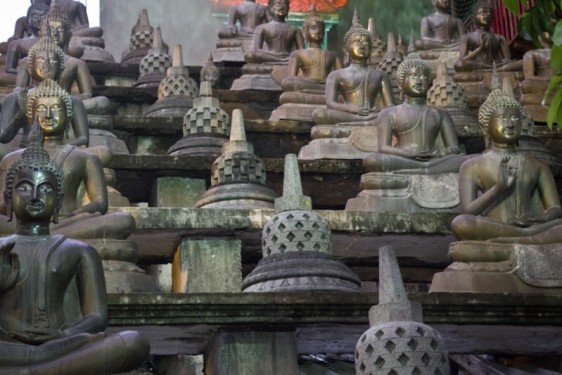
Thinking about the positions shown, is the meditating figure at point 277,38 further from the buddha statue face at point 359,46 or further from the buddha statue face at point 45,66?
the buddha statue face at point 45,66

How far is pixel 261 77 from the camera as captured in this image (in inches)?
707

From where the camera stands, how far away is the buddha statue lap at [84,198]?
10.6m

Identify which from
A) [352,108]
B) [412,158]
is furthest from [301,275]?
[352,108]

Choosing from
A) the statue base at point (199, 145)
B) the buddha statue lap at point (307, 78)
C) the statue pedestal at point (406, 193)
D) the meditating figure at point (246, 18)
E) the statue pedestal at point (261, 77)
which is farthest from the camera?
the meditating figure at point (246, 18)

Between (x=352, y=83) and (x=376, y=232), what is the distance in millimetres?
4015

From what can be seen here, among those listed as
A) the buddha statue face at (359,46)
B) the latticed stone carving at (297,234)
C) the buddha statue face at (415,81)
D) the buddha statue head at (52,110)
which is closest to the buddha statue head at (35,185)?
the latticed stone carving at (297,234)

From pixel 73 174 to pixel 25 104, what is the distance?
2405mm

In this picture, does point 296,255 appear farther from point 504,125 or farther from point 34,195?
Answer: point 504,125

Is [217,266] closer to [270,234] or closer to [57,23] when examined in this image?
[270,234]

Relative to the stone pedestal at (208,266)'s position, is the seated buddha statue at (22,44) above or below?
above

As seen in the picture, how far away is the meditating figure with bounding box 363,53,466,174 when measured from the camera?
1263 cm

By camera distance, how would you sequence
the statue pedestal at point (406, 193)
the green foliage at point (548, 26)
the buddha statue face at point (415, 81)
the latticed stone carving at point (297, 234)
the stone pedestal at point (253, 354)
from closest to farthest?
the green foliage at point (548, 26), the stone pedestal at point (253, 354), the latticed stone carving at point (297, 234), the statue pedestal at point (406, 193), the buddha statue face at point (415, 81)

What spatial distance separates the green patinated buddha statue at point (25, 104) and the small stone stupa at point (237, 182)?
3.98 ft

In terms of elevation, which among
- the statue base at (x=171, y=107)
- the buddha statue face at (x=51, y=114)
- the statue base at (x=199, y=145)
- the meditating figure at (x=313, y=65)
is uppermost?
the meditating figure at (x=313, y=65)
